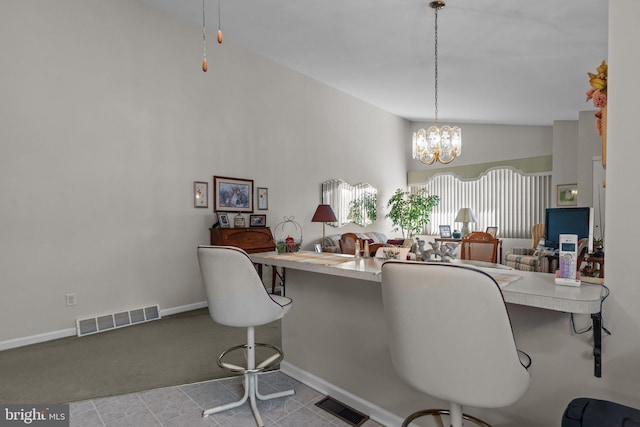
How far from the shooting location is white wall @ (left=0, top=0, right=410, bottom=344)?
3393mm

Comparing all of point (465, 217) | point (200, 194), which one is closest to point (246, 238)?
point (200, 194)

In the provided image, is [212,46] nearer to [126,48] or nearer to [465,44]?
[126,48]

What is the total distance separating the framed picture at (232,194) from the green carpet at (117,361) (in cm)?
166

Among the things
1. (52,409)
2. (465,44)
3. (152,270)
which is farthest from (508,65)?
(52,409)

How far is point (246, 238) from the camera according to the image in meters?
4.82

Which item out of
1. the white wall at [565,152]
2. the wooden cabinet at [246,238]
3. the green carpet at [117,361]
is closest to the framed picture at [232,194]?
the wooden cabinet at [246,238]

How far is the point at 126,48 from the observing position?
4066 millimetres

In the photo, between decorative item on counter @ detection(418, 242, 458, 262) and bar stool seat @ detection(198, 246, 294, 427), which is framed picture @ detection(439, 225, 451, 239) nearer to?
decorative item on counter @ detection(418, 242, 458, 262)

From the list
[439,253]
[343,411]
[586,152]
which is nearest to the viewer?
[439,253]

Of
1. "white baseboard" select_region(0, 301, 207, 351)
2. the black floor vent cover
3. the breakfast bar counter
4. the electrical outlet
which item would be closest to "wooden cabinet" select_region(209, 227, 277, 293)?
the electrical outlet

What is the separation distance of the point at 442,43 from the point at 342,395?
3952 millimetres

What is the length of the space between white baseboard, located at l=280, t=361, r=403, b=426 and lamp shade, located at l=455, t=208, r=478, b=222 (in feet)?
20.6

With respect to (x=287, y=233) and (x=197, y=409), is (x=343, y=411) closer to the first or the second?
(x=197, y=409)

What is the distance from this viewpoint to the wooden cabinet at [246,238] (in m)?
4.57
